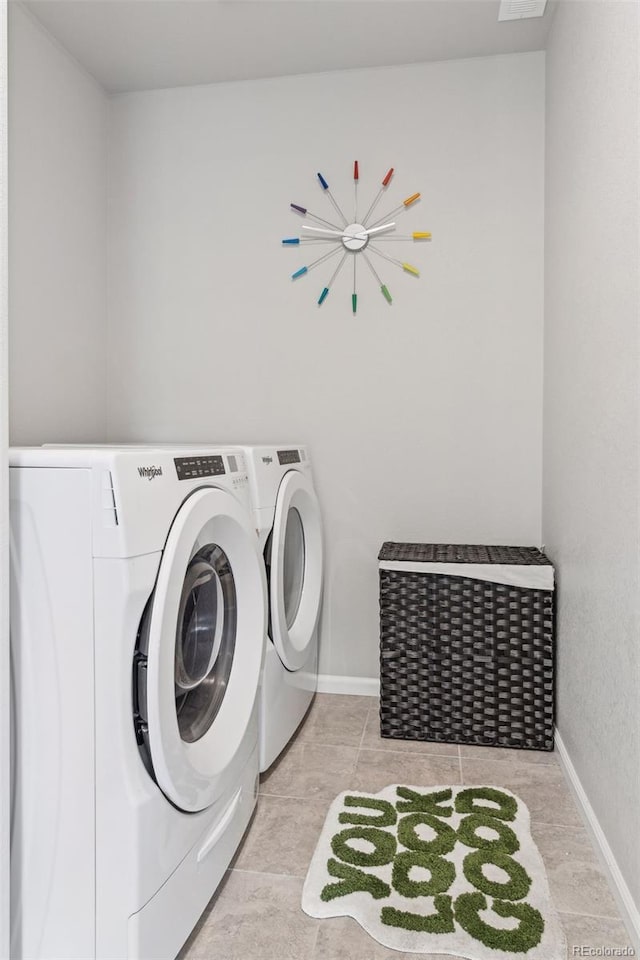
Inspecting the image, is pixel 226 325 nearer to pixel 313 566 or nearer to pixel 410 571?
pixel 313 566

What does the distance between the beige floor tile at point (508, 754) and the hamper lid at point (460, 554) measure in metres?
0.63

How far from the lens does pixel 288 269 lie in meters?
2.72

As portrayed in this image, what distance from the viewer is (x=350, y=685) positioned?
106 inches

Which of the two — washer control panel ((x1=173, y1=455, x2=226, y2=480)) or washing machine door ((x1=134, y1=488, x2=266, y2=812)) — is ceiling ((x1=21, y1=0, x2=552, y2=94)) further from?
washing machine door ((x1=134, y1=488, x2=266, y2=812))

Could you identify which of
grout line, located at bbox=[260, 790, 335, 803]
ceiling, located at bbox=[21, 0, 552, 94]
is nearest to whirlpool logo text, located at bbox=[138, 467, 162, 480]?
grout line, located at bbox=[260, 790, 335, 803]

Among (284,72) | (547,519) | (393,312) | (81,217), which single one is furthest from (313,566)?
(284,72)

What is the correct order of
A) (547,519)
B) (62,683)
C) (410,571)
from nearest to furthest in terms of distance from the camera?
(62,683), (410,571), (547,519)

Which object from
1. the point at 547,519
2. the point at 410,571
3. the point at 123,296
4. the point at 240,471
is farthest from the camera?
the point at 123,296

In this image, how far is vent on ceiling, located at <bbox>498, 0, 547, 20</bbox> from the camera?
2.16 m

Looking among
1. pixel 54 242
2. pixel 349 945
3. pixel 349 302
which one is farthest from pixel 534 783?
pixel 54 242

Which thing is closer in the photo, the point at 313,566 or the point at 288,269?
the point at 313,566

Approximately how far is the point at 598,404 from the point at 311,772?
1.37 metres

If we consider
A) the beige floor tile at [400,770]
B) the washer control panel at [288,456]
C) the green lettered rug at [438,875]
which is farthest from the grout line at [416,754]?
the washer control panel at [288,456]

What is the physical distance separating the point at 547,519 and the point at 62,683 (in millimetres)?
1825
